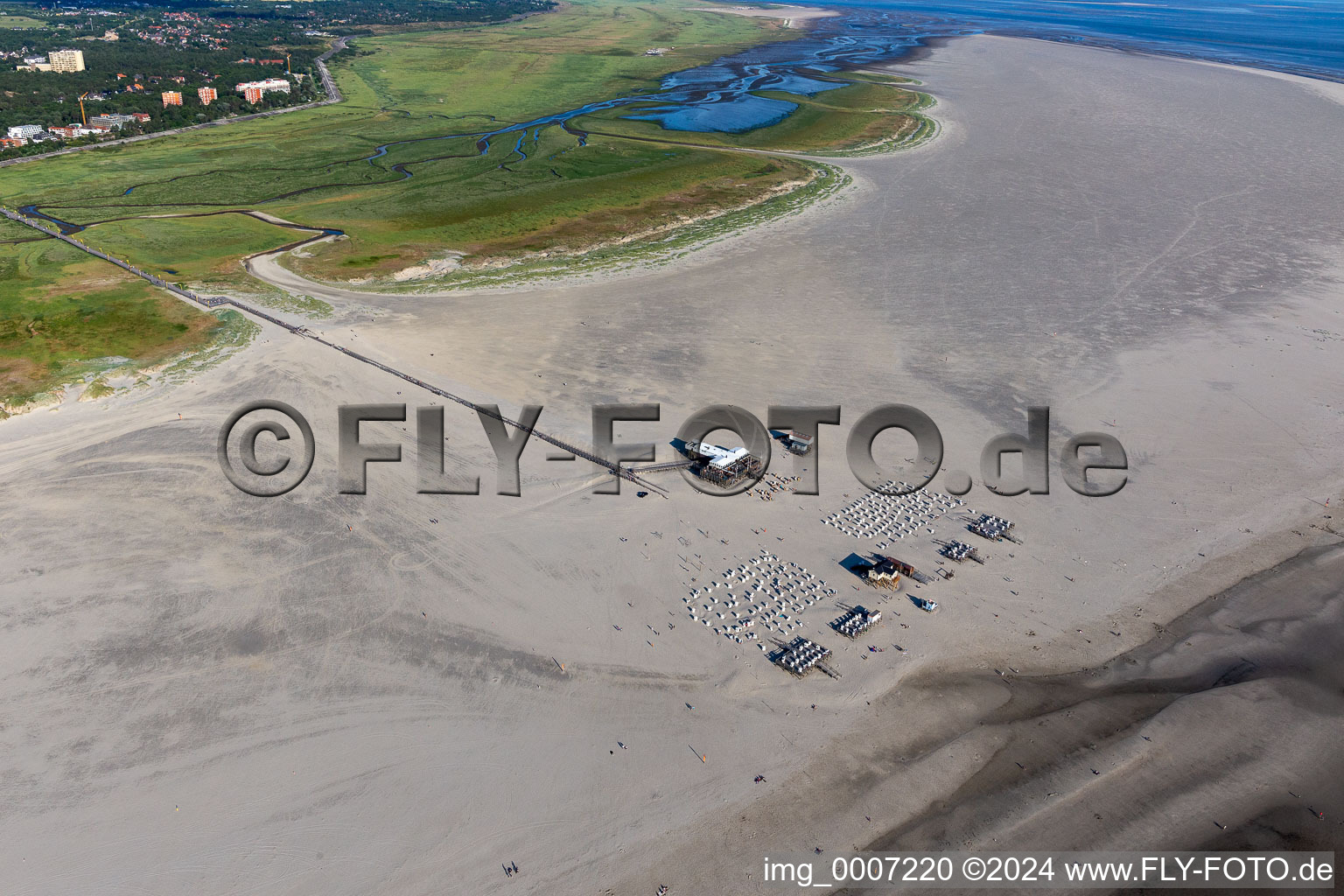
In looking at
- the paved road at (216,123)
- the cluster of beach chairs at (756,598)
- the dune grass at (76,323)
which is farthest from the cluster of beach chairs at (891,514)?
the paved road at (216,123)

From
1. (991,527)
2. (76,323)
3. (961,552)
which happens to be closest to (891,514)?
(961,552)

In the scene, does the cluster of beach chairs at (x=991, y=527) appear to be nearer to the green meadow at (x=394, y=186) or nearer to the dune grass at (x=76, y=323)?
the green meadow at (x=394, y=186)

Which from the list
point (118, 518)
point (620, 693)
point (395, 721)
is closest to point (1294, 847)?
point (620, 693)

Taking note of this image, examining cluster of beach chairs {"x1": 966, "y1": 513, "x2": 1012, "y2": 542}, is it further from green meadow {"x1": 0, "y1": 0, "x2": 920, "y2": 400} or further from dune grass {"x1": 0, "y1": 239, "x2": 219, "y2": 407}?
dune grass {"x1": 0, "y1": 239, "x2": 219, "y2": 407}

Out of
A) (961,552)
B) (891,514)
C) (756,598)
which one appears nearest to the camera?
(756,598)

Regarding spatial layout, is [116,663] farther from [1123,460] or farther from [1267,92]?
[1267,92]

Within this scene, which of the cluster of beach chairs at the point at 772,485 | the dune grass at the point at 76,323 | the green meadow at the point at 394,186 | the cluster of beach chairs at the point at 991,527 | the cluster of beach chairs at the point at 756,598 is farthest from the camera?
the green meadow at the point at 394,186

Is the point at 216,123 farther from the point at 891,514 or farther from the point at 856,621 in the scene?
the point at 856,621
